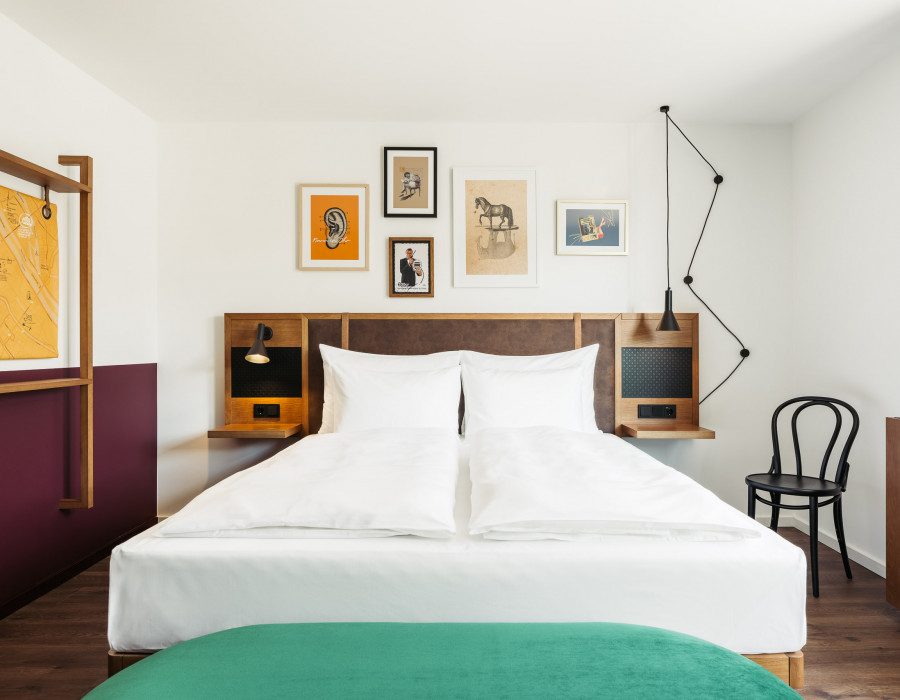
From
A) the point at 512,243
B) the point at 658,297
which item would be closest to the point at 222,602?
the point at 512,243

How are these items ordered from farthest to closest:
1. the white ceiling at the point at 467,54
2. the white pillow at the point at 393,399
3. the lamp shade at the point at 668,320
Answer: the lamp shade at the point at 668,320
the white pillow at the point at 393,399
the white ceiling at the point at 467,54

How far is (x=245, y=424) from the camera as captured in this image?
133 inches

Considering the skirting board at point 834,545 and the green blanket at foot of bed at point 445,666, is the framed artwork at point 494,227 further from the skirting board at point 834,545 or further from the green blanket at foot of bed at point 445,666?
the green blanket at foot of bed at point 445,666

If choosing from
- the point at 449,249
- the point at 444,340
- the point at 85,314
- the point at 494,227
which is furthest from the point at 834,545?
the point at 85,314

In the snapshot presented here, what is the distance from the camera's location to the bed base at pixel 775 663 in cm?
146

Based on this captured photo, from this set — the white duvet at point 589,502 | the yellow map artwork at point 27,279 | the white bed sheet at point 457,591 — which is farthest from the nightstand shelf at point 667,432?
the yellow map artwork at point 27,279

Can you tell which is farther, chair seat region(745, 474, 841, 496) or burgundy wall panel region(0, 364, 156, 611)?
chair seat region(745, 474, 841, 496)

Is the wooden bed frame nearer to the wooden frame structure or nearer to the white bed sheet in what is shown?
the wooden frame structure

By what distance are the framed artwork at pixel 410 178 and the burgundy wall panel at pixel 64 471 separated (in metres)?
1.83

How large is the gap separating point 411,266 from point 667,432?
1.79m

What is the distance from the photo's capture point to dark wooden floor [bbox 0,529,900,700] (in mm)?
1852

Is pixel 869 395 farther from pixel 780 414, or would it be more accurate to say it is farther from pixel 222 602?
pixel 222 602

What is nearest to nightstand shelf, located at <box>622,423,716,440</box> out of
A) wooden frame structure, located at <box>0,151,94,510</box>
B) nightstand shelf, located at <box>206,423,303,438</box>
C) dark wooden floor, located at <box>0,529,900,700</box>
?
dark wooden floor, located at <box>0,529,900,700</box>

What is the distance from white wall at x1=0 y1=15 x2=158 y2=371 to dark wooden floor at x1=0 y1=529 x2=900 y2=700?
3.47 feet
